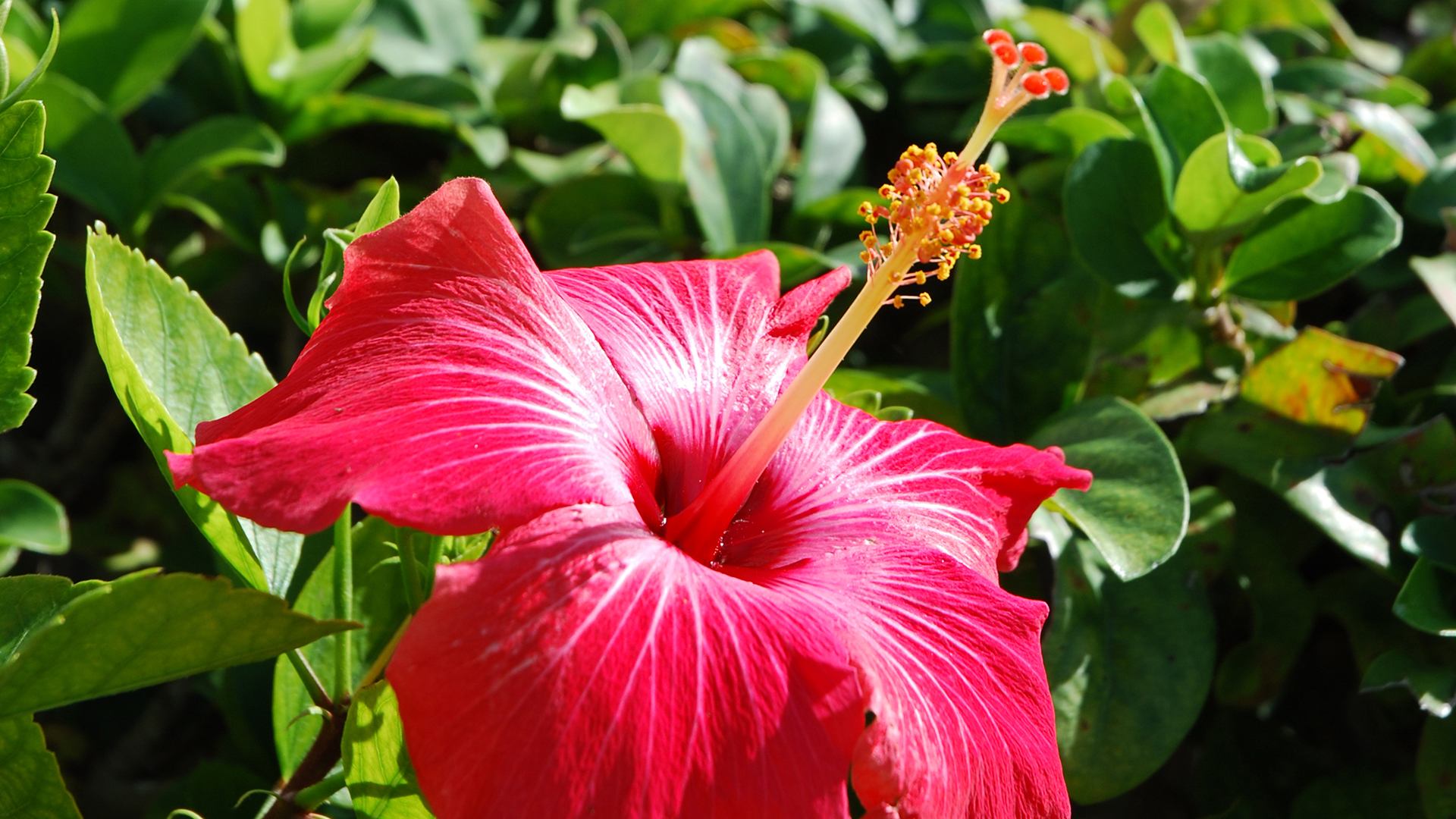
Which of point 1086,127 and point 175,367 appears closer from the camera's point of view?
point 175,367

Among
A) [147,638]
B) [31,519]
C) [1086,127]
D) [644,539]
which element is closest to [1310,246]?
[1086,127]

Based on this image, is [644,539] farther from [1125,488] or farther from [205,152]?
[205,152]

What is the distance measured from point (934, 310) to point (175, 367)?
897mm

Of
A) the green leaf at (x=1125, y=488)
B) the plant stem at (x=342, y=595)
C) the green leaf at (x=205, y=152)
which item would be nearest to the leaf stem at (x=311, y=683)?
the plant stem at (x=342, y=595)

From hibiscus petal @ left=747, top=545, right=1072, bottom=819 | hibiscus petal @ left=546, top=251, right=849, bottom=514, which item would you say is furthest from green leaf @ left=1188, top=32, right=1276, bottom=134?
hibiscus petal @ left=747, top=545, right=1072, bottom=819

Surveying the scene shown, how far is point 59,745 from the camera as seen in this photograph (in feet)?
4.49

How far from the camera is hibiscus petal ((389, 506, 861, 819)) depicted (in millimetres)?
596

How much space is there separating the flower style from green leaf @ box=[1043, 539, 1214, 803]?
0.19 metres

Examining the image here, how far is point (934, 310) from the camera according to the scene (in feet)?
4.83

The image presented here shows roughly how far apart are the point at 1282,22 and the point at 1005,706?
4.61 feet

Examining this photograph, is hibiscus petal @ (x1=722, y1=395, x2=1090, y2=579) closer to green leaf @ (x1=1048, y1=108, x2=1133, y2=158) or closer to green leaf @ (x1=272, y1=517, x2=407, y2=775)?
green leaf @ (x1=272, y1=517, x2=407, y2=775)

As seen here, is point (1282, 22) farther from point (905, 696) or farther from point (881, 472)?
point (905, 696)

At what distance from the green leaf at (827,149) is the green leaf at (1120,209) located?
301 mm

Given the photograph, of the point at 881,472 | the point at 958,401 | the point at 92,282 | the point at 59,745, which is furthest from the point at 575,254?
the point at 59,745
